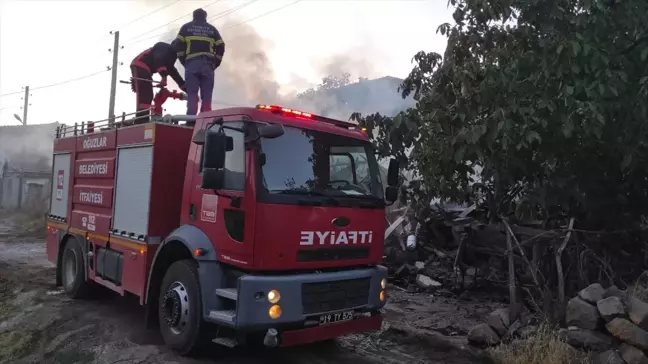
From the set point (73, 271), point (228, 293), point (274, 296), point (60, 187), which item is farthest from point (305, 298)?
point (60, 187)

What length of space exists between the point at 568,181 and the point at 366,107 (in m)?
24.3

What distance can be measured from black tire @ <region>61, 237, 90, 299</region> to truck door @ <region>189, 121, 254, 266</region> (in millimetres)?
3338

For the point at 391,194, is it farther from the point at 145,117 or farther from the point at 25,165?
the point at 25,165

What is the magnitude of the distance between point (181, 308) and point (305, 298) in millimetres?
1292

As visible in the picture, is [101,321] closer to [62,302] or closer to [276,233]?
[62,302]

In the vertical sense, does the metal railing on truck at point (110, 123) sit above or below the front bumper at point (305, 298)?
above

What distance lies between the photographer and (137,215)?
5891 mm

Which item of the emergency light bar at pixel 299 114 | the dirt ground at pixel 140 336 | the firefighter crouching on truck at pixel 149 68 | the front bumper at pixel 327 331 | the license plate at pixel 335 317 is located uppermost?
the firefighter crouching on truck at pixel 149 68

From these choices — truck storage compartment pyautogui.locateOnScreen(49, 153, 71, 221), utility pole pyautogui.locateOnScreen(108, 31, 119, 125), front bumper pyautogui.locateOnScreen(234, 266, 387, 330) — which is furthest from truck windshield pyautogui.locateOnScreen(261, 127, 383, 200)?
utility pole pyautogui.locateOnScreen(108, 31, 119, 125)

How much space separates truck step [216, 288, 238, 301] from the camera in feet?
14.8

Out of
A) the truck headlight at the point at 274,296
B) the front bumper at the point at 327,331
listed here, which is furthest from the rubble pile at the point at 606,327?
the truck headlight at the point at 274,296

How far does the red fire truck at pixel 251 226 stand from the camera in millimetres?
4539

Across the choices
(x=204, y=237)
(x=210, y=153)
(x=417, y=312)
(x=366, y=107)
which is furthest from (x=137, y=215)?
(x=366, y=107)

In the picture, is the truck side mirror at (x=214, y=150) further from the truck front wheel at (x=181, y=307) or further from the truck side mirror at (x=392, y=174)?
the truck side mirror at (x=392, y=174)
